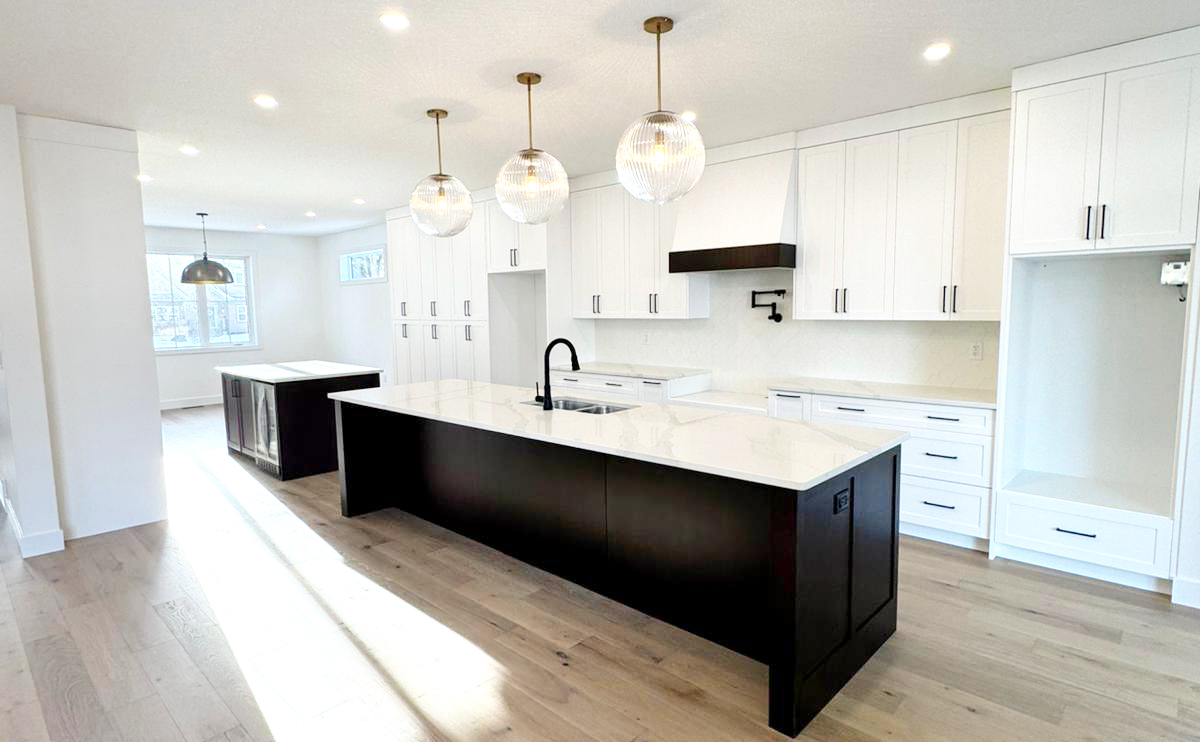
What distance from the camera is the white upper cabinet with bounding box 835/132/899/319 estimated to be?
393cm

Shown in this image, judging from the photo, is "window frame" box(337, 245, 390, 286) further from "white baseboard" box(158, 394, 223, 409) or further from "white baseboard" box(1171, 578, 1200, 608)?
"white baseboard" box(1171, 578, 1200, 608)

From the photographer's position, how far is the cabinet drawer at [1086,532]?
2.92 m

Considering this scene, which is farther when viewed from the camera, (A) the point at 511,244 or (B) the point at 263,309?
(B) the point at 263,309

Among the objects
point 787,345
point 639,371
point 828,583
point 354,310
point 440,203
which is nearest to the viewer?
point 828,583

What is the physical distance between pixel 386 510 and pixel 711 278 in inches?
122

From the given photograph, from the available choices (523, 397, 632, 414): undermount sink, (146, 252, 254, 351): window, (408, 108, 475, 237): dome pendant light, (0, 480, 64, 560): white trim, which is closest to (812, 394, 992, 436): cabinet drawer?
(523, 397, 632, 414): undermount sink

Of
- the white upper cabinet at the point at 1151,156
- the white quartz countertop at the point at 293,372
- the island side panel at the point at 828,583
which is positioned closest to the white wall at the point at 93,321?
the white quartz countertop at the point at 293,372

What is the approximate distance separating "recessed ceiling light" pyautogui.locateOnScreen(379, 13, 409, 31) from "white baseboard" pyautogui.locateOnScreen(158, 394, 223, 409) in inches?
317

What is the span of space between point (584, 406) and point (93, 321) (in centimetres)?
316

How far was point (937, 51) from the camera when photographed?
9.67 feet

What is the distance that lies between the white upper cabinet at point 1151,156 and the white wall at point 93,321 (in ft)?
18.1

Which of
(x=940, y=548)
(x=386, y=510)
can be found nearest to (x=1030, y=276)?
(x=940, y=548)

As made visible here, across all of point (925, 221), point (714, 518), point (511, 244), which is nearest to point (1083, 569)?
point (925, 221)

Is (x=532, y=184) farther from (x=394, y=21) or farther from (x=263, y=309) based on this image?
(x=263, y=309)
